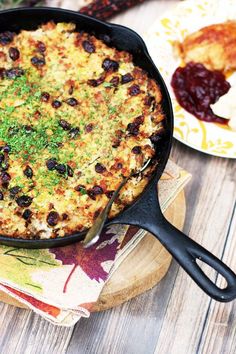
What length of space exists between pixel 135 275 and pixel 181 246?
1.55 ft

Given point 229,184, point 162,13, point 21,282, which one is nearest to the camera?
point 21,282

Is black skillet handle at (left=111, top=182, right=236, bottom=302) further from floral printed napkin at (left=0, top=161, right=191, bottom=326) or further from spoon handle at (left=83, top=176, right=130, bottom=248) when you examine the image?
floral printed napkin at (left=0, top=161, right=191, bottom=326)

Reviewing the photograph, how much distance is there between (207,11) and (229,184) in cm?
124

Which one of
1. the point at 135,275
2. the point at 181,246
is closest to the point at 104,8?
the point at 135,275

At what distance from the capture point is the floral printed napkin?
9.04 feet

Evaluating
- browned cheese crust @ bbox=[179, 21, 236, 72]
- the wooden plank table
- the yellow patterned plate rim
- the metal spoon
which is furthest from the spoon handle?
browned cheese crust @ bbox=[179, 21, 236, 72]

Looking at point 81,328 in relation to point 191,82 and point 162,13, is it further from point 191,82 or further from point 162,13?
point 162,13

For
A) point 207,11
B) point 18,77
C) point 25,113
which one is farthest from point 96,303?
point 207,11

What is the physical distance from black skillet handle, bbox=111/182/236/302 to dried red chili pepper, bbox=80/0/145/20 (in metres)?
1.79

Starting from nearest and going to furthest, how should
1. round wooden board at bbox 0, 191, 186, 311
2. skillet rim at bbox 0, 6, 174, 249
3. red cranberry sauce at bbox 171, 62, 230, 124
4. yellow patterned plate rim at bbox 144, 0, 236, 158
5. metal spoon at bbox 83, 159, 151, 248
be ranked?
metal spoon at bbox 83, 159, 151, 248, skillet rim at bbox 0, 6, 174, 249, round wooden board at bbox 0, 191, 186, 311, yellow patterned plate rim at bbox 144, 0, 236, 158, red cranberry sauce at bbox 171, 62, 230, 124

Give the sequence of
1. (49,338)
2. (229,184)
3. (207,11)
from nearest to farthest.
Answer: (49,338) < (229,184) < (207,11)

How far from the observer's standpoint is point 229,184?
11.3 feet

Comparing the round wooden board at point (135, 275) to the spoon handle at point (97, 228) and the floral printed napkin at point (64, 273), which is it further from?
the spoon handle at point (97, 228)

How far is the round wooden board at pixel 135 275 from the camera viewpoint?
2.88 meters
